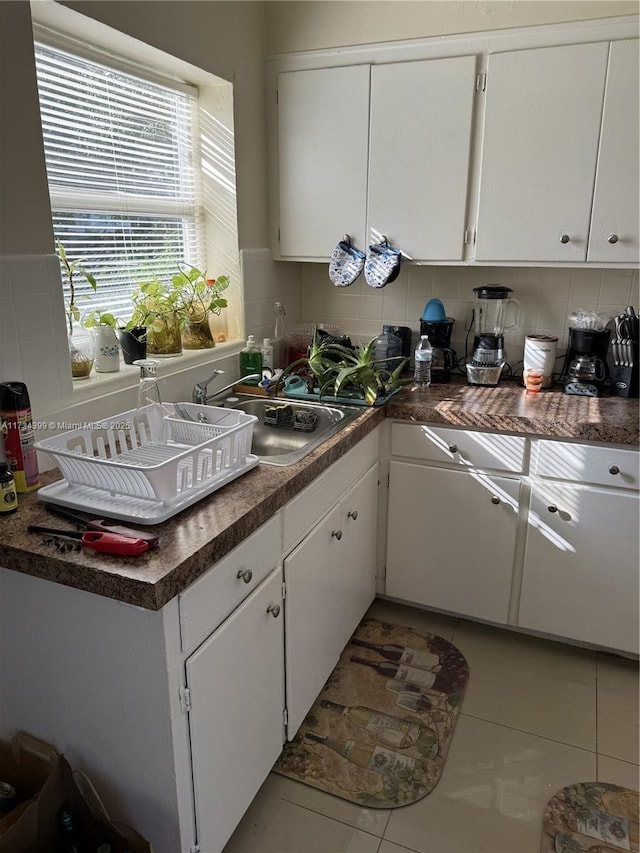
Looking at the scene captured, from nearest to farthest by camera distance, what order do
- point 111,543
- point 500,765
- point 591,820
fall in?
point 111,543 → point 591,820 → point 500,765

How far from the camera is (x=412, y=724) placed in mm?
1965

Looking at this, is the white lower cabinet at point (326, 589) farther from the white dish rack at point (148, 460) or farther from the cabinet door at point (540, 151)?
the cabinet door at point (540, 151)

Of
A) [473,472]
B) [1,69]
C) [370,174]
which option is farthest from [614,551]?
[1,69]

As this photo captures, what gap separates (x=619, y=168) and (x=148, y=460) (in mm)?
1753

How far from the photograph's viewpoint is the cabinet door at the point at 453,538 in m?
2.19

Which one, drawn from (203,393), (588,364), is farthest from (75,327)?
(588,364)

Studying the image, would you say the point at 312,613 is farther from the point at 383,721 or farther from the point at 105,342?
the point at 105,342

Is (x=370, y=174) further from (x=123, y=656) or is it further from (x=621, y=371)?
(x=123, y=656)

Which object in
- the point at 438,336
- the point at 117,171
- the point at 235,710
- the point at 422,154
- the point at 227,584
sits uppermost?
the point at 422,154

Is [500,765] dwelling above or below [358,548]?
below

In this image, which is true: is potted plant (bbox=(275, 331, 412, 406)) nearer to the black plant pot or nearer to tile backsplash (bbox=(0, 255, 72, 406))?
the black plant pot

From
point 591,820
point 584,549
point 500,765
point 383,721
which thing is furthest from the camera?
point 584,549

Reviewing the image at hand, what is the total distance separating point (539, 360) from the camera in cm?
234

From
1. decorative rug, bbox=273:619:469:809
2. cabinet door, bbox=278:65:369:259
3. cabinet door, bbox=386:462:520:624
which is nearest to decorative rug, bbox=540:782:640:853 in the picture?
decorative rug, bbox=273:619:469:809
